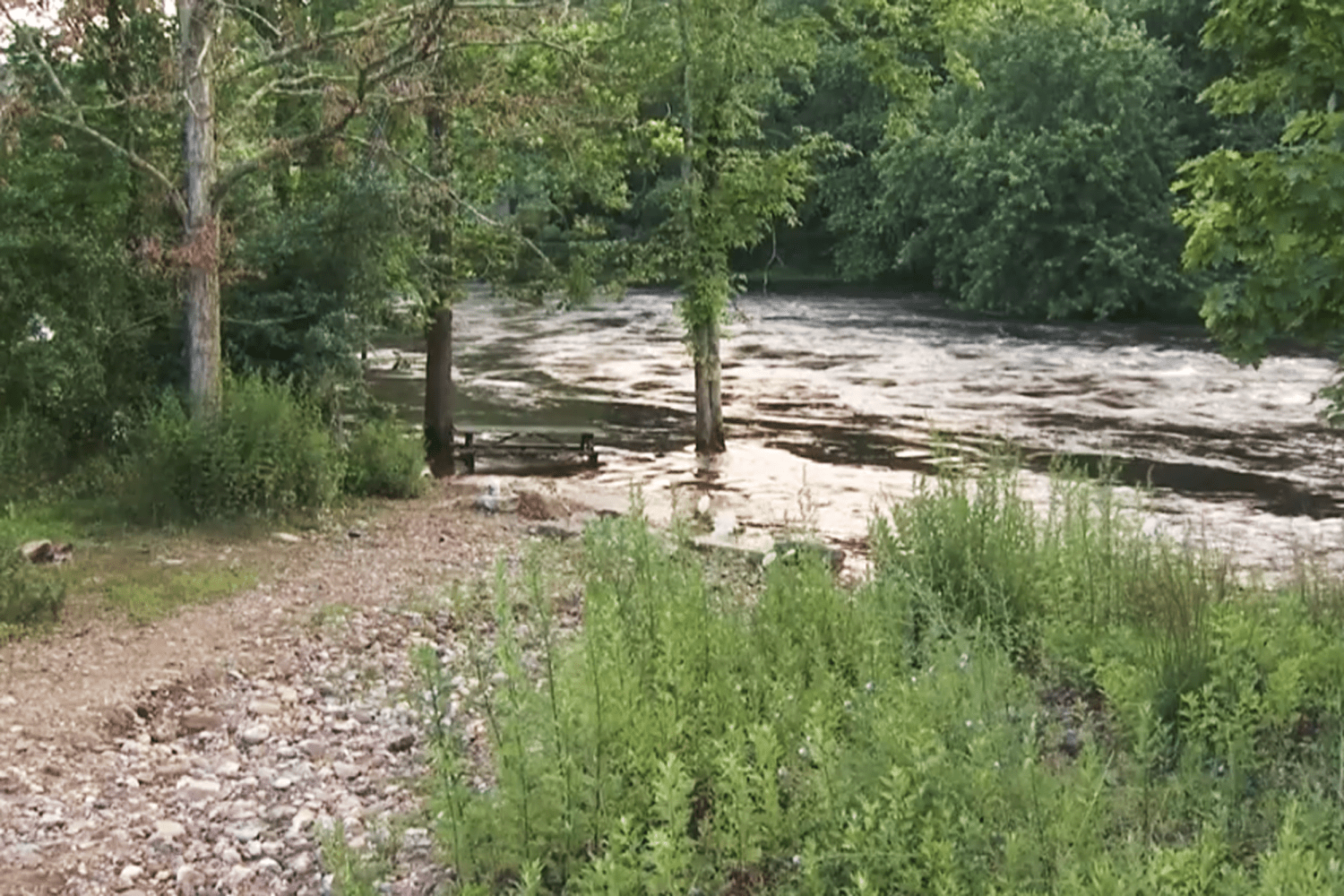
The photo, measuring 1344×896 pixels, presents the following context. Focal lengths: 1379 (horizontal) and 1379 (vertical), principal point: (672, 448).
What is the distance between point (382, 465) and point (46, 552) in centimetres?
429

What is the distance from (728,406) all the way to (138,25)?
43.6ft

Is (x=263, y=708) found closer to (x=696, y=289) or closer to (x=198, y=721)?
(x=198, y=721)

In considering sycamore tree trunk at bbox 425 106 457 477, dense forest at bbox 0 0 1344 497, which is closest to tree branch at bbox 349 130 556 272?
dense forest at bbox 0 0 1344 497

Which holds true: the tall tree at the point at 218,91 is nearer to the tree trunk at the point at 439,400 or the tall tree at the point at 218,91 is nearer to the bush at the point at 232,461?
the bush at the point at 232,461

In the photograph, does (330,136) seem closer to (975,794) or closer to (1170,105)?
(975,794)

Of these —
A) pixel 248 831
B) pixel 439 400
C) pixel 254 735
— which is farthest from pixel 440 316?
pixel 248 831

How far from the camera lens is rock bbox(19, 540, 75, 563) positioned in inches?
371

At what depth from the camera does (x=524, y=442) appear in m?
19.2

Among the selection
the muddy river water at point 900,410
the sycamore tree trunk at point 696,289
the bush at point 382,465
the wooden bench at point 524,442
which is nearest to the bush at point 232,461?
the bush at point 382,465

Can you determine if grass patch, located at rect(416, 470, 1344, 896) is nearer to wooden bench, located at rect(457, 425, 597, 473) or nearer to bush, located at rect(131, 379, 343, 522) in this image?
bush, located at rect(131, 379, 343, 522)

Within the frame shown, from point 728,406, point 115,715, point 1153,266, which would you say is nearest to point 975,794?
point 115,715

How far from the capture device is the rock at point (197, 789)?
227 inches

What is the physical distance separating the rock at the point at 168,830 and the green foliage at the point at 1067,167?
35.3 meters

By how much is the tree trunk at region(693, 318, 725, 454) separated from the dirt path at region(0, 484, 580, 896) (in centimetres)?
967
